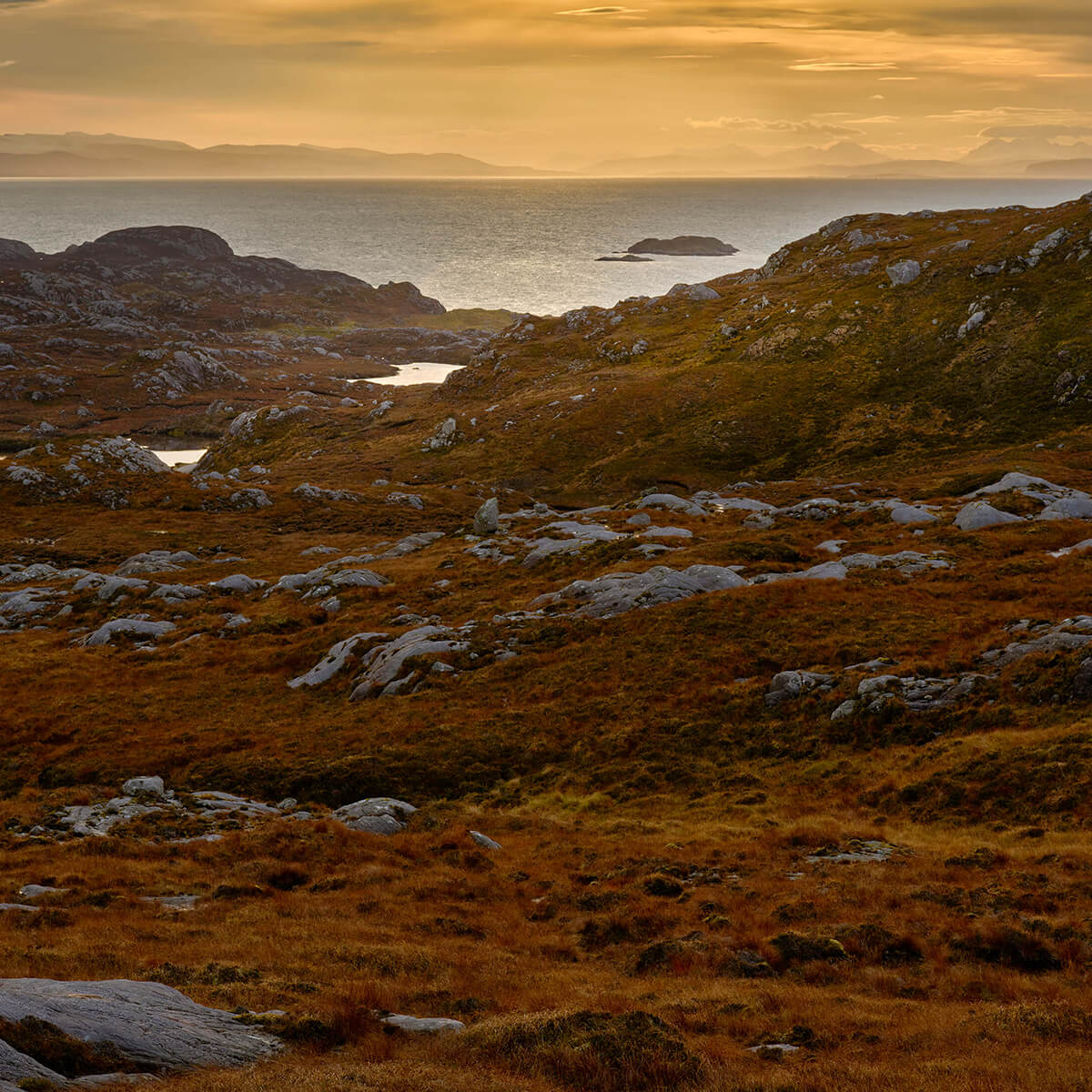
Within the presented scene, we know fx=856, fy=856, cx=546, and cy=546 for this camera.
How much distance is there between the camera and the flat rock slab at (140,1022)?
1236 cm

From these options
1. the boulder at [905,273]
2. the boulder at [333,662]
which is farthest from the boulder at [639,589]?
the boulder at [905,273]

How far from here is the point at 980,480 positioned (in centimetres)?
7688

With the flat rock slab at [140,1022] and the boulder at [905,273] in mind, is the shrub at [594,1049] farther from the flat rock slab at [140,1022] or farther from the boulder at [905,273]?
the boulder at [905,273]

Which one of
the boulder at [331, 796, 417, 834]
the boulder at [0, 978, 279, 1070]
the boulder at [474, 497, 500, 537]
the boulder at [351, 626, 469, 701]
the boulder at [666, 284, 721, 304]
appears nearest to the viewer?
the boulder at [0, 978, 279, 1070]

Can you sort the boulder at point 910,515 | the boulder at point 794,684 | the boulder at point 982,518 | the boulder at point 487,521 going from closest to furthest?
the boulder at point 794,684, the boulder at point 982,518, the boulder at point 910,515, the boulder at point 487,521

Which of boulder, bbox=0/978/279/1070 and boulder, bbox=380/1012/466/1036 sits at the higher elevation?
boulder, bbox=0/978/279/1070

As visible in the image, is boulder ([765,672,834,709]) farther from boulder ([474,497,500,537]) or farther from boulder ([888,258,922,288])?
boulder ([888,258,922,288])

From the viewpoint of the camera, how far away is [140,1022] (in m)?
13.0

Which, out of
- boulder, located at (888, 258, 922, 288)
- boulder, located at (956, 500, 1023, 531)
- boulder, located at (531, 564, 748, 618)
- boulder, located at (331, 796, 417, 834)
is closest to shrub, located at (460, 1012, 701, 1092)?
boulder, located at (331, 796, 417, 834)

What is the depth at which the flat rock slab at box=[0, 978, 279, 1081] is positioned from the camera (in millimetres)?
12359

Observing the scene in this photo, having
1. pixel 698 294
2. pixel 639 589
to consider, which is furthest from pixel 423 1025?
pixel 698 294

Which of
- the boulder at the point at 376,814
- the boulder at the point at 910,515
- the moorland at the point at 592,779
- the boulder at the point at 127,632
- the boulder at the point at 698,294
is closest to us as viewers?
the moorland at the point at 592,779

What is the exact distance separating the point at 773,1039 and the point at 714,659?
2687 centimetres

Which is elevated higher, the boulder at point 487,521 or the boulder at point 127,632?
the boulder at point 487,521
